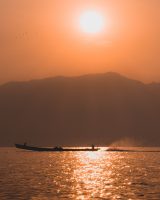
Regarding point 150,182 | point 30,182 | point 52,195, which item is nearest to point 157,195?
point 52,195

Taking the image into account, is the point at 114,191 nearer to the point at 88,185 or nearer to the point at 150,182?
the point at 88,185

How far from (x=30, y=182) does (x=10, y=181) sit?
4482mm

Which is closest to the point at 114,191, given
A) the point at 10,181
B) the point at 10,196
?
the point at 10,196

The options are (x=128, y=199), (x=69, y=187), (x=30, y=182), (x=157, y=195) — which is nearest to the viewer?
(x=128, y=199)

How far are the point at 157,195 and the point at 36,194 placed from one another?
66.0 ft

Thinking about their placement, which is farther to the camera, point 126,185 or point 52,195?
point 126,185

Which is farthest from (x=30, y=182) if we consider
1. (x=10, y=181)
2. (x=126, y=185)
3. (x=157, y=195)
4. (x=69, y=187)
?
(x=157, y=195)

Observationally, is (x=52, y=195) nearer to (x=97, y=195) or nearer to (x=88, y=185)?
(x=97, y=195)

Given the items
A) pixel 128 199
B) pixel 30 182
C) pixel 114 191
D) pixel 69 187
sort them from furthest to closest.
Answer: pixel 30 182
pixel 69 187
pixel 114 191
pixel 128 199

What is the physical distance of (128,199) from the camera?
72.6 meters

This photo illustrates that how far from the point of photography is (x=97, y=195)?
76812 mm

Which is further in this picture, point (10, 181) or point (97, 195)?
point (10, 181)

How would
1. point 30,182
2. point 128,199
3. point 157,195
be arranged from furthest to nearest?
point 30,182 < point 157,195 < point 128,199

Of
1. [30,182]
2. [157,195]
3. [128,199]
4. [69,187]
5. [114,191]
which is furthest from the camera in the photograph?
[30,182]
